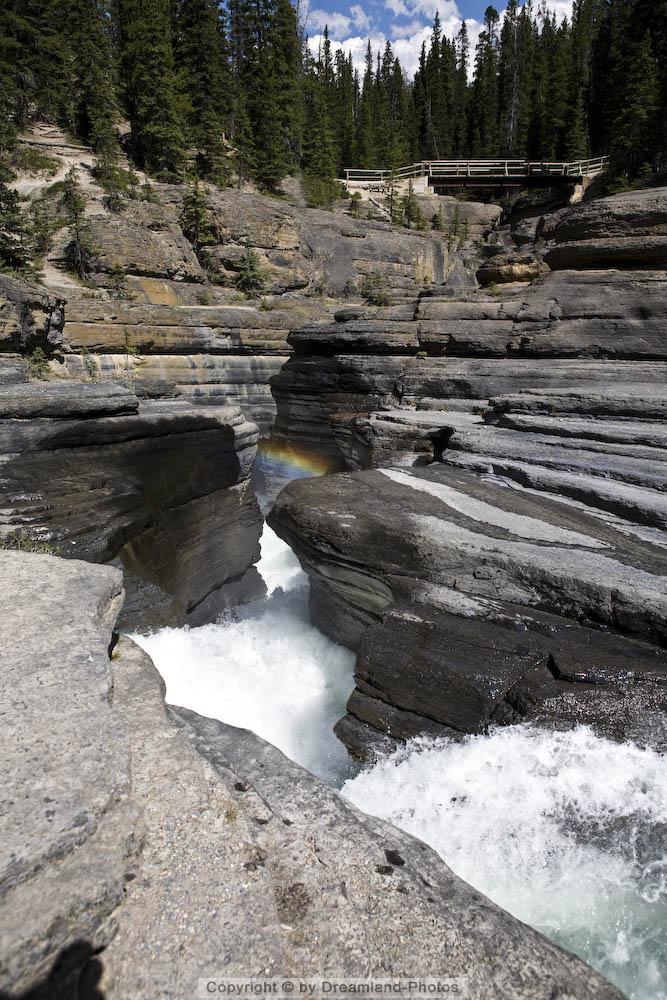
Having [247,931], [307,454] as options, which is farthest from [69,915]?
[307,454]

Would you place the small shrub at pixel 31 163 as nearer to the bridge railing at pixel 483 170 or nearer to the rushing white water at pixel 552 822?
the bridge railing at pixel 483 170

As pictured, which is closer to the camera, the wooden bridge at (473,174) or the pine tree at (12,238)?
the pine tree at (12,238)

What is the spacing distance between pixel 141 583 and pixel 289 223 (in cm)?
2388

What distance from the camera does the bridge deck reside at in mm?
36750

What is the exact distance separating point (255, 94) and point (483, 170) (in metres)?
16.7

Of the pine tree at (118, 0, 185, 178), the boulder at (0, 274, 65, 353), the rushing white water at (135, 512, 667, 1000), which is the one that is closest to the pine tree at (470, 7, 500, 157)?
the pine tree at (118, 0, 185, 178)

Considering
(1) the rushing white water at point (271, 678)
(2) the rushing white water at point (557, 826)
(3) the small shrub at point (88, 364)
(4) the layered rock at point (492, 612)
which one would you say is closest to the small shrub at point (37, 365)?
(3) the small shrub at point (88, 364)

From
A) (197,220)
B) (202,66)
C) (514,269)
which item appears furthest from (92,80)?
(514,269)

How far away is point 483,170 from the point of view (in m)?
39.2

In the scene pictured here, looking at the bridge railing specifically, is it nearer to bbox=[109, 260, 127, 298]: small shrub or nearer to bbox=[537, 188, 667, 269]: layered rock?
bbox=[109, 260, 127, 298]: small shrub

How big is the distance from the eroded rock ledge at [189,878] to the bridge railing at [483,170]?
1619 inches

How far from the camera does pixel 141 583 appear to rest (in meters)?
7.86

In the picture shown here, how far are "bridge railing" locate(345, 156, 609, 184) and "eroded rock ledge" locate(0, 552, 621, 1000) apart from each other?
41.1 m

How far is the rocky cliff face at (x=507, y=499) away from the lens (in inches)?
179
